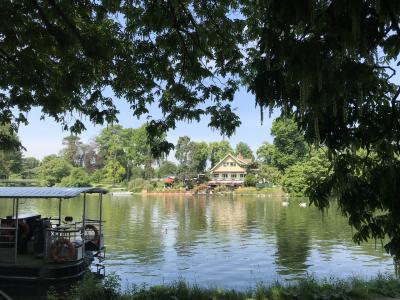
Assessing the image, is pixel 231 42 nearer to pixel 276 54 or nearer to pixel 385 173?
pixel 385 173

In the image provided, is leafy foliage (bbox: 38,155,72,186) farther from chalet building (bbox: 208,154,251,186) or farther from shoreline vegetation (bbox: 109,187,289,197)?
chalet building (bbox: 208,154,251,186)

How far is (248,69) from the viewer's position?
873cm

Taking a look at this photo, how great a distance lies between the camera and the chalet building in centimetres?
9169

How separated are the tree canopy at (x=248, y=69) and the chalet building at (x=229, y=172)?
267 ft

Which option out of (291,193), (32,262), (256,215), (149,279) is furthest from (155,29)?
(291,193)

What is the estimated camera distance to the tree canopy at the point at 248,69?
9.29 feet

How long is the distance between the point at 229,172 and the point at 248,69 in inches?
3363

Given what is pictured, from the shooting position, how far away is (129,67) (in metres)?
8.66

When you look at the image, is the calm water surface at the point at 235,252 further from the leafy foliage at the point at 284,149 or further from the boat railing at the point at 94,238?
the leafy foliage at the point at 284,149

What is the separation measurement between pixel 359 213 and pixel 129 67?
5663 mm

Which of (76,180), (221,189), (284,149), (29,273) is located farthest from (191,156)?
(29,273)

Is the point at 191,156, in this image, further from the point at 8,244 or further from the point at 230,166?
the point at 8,244

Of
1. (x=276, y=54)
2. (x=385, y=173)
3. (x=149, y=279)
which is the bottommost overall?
(x=149, y=279)

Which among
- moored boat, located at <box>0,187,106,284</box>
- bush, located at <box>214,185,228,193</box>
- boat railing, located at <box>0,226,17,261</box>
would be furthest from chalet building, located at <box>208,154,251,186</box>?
boat railing, located at <box>0,226,17,261</box>
